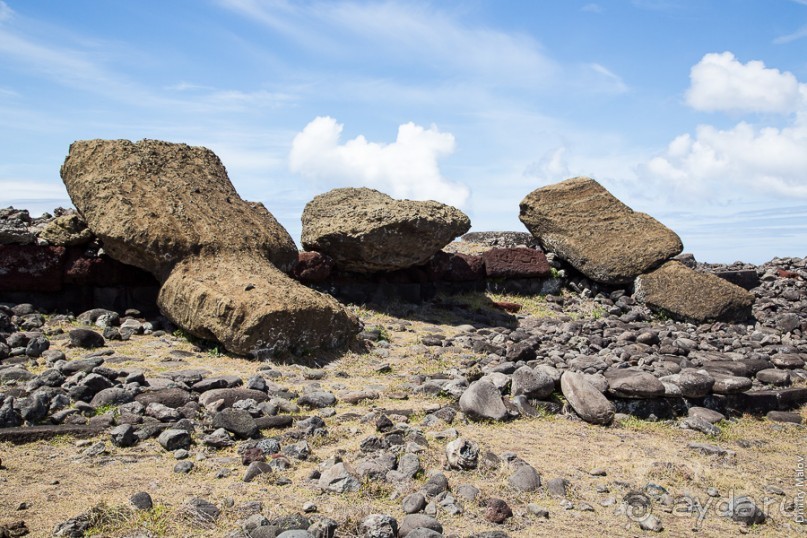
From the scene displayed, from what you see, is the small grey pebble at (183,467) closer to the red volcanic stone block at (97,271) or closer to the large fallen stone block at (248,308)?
the large fallen stone block at (248,308)

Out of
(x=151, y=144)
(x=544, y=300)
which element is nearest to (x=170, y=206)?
(x=151, y=144)

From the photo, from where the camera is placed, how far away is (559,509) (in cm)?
490

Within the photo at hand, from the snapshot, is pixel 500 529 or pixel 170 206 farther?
pixel 170 206

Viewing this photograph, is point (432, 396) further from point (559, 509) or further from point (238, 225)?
point (238, 225)

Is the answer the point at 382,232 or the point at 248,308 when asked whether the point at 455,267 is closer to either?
the point at 382,232

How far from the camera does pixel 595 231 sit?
48.6 ft

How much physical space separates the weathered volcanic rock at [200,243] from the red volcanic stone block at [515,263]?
4825mm

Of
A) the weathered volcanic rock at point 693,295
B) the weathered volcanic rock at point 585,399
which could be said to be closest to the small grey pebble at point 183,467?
the weathered volcanic rock at point 585,399

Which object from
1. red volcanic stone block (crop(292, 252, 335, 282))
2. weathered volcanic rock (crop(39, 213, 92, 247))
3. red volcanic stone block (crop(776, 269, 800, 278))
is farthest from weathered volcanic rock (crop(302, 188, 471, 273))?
red volcanic stone block (crop(776, 269, 800, 278))

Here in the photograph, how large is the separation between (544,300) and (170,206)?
771cm

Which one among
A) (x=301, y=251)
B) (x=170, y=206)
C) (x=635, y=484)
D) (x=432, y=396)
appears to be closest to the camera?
(x=635, y=484)

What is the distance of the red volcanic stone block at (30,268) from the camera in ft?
34.8

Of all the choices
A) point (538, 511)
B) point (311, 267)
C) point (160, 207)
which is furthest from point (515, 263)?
point (538, 511)

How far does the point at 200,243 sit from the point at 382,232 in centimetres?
334
